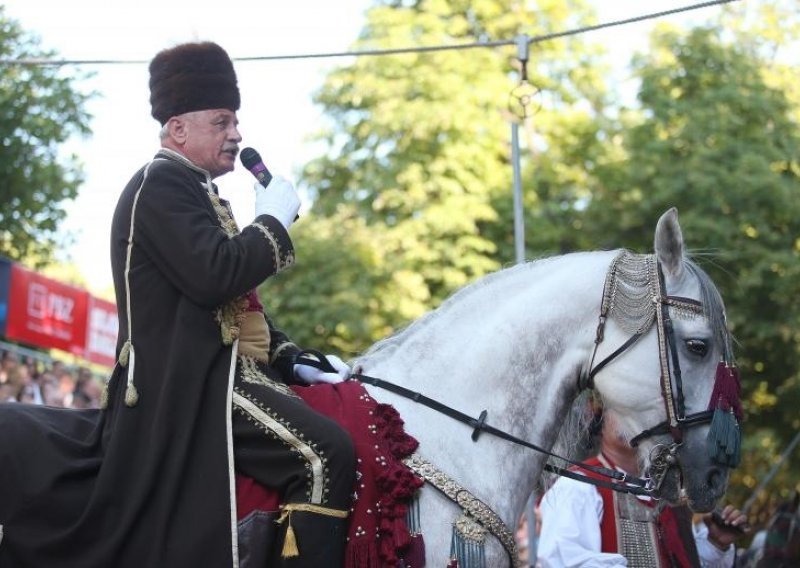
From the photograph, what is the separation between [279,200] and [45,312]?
44.8 feet

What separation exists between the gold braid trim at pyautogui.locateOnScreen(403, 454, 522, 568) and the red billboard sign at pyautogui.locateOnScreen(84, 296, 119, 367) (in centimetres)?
1513

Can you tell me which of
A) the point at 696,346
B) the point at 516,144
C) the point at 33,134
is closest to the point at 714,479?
the point at 696,346

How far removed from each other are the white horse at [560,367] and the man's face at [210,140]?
1000mm

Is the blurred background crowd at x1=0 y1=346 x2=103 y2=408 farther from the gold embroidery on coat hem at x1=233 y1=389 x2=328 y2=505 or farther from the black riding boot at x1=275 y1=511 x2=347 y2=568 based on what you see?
the black riding boot at x1=275 y1=511 x2=347 y2=568

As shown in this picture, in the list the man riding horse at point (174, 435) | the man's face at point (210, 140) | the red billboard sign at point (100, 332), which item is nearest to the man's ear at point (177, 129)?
the man's face at point (210, 140)

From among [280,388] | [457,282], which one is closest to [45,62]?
[280,388]

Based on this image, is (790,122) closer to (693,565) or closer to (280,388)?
(693,565)

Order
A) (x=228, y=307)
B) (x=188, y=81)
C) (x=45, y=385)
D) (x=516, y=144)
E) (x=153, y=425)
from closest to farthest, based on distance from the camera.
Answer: (x=153, y=425)
(x=228, y=307)
(x=188, y=81)
(x=516, y=144)
(x=45, y=385)

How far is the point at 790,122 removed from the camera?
22422mm

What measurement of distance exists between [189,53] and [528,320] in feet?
5.65

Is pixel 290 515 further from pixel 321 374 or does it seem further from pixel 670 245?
pixel 670 245

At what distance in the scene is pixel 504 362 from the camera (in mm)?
4906

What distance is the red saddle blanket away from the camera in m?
4.33

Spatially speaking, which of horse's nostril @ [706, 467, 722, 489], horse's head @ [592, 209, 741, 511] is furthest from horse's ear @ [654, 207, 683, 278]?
horse's nostril @ [706, 467, 722, 489]
